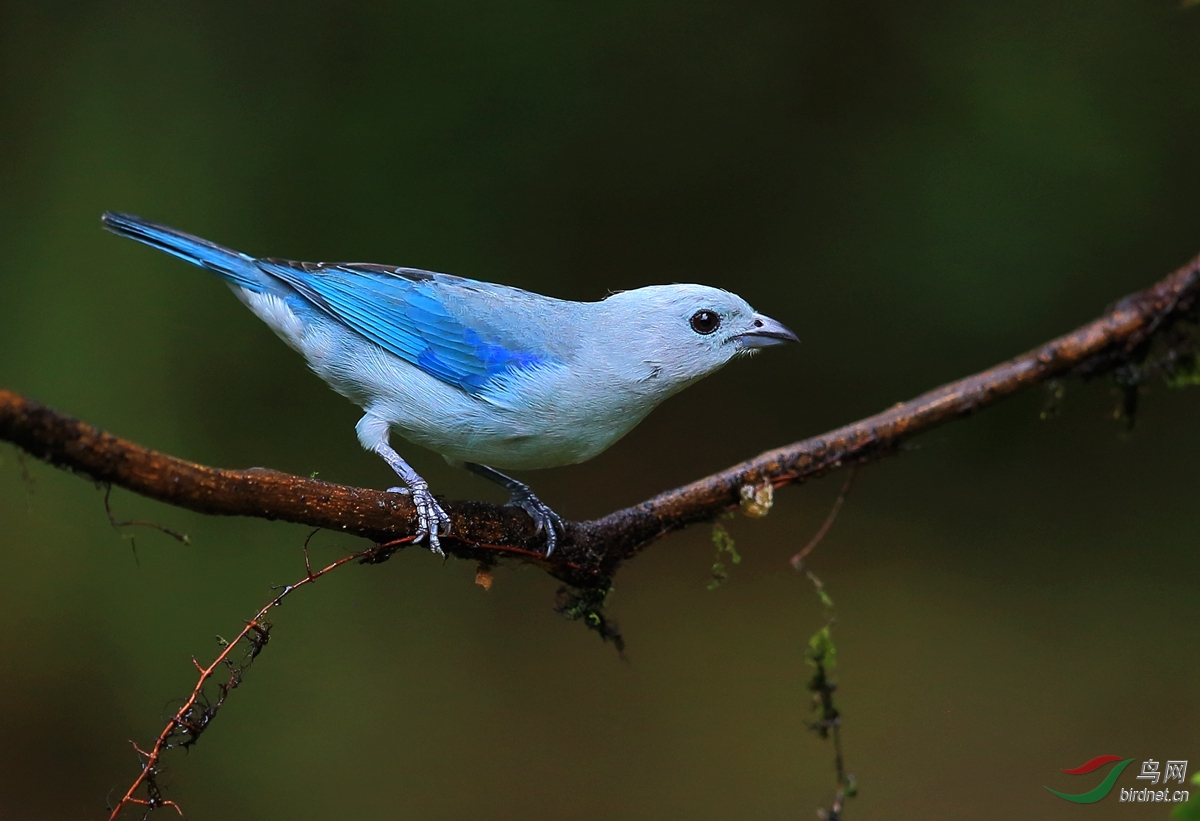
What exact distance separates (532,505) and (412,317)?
70cm

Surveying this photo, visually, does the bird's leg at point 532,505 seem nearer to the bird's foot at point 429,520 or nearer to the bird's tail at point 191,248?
the bird's foot at point 429,520

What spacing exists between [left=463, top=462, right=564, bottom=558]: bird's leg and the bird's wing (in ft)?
1.25

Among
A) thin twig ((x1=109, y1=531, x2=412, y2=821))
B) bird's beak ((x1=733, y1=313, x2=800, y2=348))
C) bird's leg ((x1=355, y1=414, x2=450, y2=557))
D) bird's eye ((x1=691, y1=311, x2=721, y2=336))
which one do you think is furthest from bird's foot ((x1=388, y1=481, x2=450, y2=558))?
bird's beak ((x1=733, y1=313, x2=800, y2=348))

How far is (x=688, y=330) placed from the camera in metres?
2.92

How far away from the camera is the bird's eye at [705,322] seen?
2.93 m

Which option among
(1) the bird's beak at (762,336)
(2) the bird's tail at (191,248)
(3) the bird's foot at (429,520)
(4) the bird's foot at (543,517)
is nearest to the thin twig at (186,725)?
(3) the bird's foot at (429,520)

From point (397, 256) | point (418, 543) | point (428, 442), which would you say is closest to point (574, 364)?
point (428, 442)

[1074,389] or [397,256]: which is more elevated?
[1074,389]

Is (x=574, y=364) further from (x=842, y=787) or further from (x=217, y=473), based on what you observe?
(x=842, y=787)

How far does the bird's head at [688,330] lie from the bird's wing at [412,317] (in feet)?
0.98

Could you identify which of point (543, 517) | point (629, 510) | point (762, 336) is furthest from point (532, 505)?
point (762, 336)

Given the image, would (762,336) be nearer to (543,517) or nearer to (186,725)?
(543,517)

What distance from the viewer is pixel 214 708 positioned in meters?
2.15

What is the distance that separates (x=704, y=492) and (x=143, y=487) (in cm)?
148
